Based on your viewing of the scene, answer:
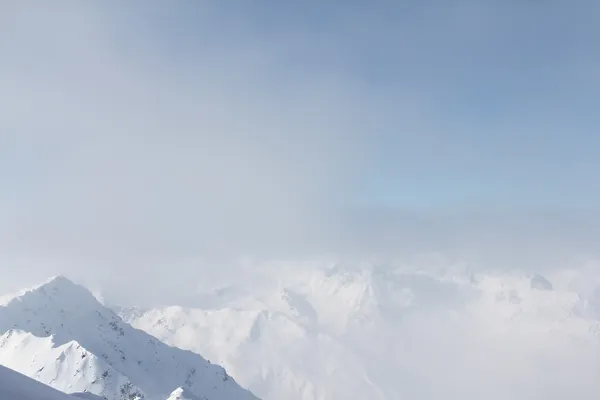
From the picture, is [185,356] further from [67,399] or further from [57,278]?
[67,399]

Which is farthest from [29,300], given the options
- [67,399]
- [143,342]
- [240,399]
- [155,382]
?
[67,399]

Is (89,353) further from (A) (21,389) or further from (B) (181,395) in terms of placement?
(A) (21,389)

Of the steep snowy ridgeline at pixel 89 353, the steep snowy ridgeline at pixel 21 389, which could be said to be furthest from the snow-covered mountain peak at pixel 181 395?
the steep snowy ridgeline at pixel 21 389

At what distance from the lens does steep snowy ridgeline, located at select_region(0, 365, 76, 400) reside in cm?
2517

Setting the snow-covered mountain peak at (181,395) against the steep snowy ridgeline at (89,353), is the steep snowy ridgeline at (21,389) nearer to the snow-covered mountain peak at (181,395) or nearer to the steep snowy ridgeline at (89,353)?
the snow-covered mountain peak at (181,395)

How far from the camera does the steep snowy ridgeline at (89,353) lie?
141500mm

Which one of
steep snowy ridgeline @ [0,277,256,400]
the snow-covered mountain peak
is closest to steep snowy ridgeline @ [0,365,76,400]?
the snow-covered mountain peak

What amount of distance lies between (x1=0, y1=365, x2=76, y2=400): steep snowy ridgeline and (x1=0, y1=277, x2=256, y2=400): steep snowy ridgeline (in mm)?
122872

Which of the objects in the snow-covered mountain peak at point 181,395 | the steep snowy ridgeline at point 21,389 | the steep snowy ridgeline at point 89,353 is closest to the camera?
the steep snowy ridgeline at point 21,389

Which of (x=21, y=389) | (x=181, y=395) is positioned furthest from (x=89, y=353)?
(x=21, y=389)

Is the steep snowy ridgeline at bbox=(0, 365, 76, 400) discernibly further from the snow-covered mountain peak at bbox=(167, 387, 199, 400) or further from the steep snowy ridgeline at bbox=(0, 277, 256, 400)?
the steep snowy ridgeline at bbox=(0, 277, 256, 400)

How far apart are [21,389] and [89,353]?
134m

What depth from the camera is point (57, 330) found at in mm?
170000

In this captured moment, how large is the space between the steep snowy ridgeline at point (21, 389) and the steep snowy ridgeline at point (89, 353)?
12287 centimetres
